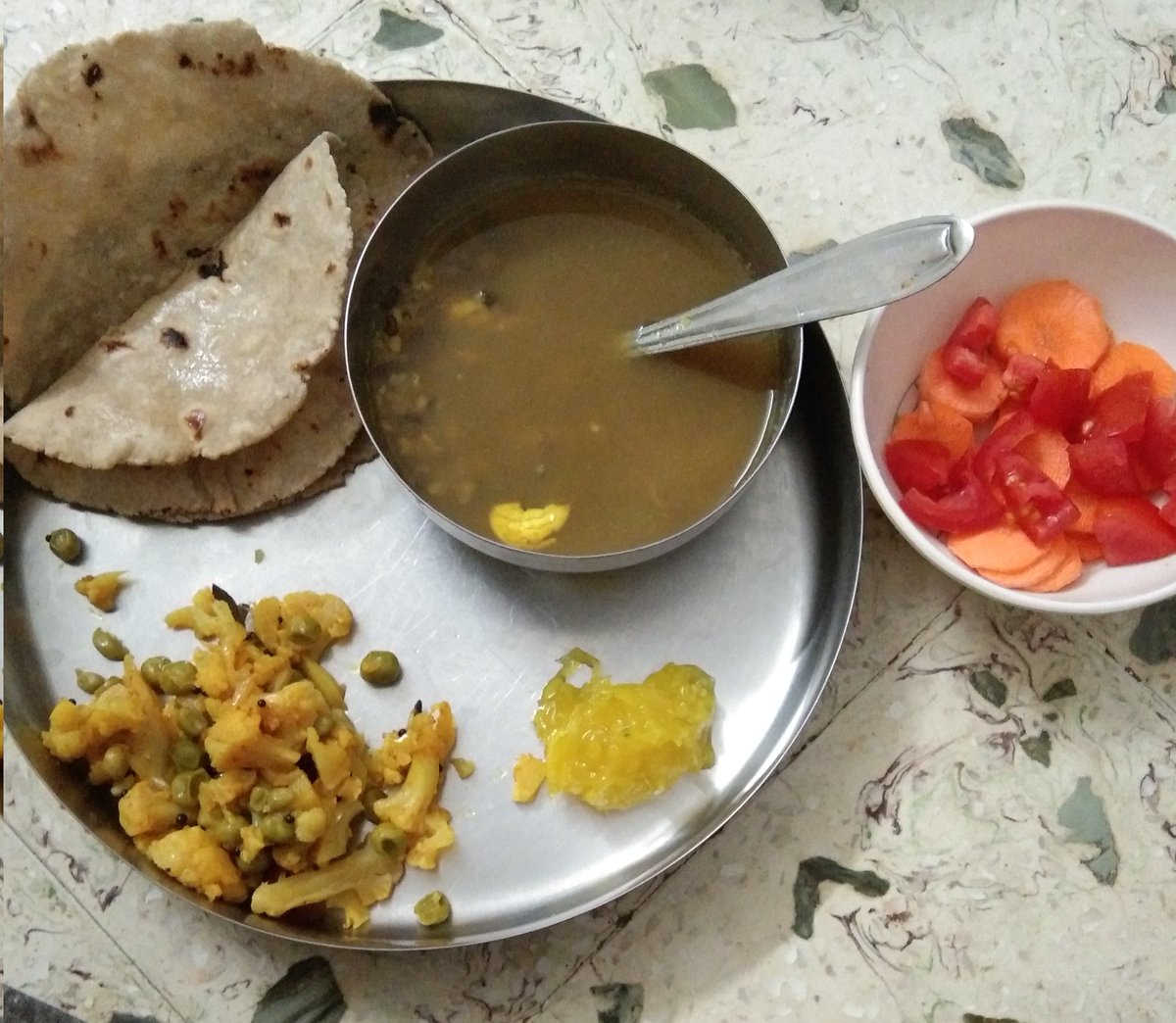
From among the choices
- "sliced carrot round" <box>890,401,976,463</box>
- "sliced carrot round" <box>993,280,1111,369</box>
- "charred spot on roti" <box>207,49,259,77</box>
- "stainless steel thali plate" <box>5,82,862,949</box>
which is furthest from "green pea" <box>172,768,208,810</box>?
"sliced carrot round" <box>993,280,1111,369</box>

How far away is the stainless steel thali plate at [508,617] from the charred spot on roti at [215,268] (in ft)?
1.29

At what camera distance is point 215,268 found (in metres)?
1.74

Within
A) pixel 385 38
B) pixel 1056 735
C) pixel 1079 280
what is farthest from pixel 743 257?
pixel 1056 735

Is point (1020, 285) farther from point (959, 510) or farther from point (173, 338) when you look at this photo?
point (173, 338)

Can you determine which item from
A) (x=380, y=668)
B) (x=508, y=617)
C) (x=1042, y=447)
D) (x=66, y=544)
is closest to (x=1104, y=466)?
(x=1042, y=447)

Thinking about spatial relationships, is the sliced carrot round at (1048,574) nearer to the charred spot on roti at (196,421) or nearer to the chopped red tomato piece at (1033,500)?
the chopped red tomato piece at (1033,500)

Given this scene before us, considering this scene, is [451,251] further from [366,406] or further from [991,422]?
[991,422]

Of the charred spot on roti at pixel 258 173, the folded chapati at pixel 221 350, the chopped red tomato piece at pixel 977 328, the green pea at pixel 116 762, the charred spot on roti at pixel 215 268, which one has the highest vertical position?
the charred spot on roti at pixel 258 173

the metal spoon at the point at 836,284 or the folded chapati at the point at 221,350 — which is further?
the folded chapati at the point at 221,350

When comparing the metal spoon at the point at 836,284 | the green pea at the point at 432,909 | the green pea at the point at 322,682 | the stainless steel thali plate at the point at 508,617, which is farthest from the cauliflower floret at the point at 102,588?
the metal spoon at the point at 836,284

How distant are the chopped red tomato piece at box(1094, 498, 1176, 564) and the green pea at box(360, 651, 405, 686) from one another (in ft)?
3.69

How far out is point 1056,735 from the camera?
5.94 feet

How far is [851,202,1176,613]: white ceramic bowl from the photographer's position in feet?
5.34

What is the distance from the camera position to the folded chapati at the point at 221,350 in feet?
5.38
